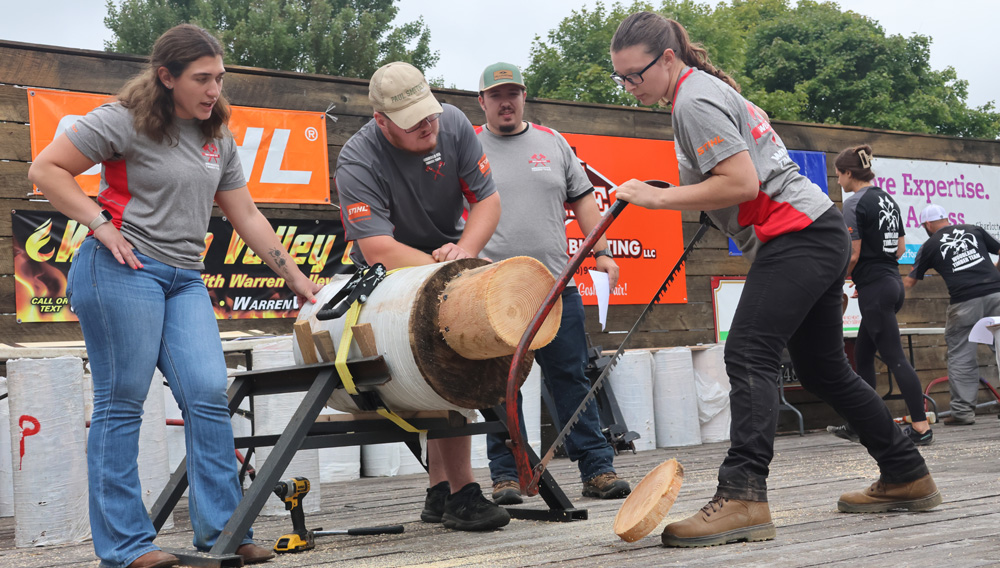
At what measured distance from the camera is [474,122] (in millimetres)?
7719

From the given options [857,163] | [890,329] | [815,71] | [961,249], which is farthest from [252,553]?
[815,71]

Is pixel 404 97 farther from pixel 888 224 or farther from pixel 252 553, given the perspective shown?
pixel 888 224

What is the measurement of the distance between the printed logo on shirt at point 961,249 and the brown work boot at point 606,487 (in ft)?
16.2

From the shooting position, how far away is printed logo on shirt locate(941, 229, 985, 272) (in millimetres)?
7867

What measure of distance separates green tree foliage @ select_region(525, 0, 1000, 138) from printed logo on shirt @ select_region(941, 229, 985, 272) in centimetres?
2523

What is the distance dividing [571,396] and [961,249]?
Result: 5.01 metres

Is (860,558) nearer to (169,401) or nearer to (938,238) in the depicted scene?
(169,401)

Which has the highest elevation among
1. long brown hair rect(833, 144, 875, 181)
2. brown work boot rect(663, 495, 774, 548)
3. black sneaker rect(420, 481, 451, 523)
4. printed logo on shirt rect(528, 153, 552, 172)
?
long brown hair rect(833, 144, 875, 181)

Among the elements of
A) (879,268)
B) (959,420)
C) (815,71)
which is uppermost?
(815,71)

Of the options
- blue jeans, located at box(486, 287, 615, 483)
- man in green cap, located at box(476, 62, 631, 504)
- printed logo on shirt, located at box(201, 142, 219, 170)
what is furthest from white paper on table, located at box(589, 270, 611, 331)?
printed logo on shirt, located at box(201, 142, 219, 170)

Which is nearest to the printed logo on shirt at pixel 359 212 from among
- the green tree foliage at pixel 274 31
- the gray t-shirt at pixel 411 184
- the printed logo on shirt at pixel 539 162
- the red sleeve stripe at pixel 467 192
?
the gray t-shirt at pixel 411 184

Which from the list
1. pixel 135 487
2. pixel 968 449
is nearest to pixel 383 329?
pixel 135 487

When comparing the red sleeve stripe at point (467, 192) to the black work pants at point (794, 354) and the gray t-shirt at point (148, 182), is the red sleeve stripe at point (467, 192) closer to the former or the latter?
the gray t-shirt at point (148, 182)

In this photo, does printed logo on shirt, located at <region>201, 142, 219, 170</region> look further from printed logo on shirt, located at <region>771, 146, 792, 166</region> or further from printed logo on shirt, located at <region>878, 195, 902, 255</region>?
printed logo on shirt, located at <region>878, 195, 902, 255</region>
